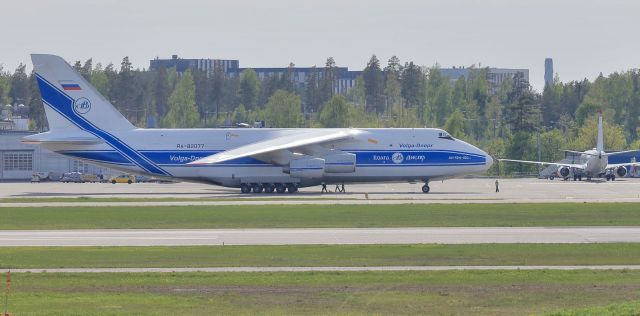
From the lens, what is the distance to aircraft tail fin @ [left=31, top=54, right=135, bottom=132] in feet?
235

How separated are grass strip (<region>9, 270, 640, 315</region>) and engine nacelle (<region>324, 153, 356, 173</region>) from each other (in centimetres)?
4176

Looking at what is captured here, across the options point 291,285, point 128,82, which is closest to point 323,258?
point 291,285

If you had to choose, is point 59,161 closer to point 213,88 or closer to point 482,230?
point 482,230

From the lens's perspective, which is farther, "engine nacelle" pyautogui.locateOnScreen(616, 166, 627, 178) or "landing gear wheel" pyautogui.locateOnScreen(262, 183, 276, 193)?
"engine nacelle" pyautogui.locateOnScreen(616, 166, 627, 178)

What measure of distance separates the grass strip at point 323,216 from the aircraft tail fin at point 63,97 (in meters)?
17.3

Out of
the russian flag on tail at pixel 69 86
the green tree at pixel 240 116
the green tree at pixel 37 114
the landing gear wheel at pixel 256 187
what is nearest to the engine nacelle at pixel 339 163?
the landing gear wheel at pixel 256 187

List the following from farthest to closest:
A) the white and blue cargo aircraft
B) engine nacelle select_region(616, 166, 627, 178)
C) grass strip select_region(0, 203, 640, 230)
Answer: engine nacelle select_region(616, 166, 627, 178) → the white and blue cargo aircraft → grass strip select_region(0, 203, 640, 230)

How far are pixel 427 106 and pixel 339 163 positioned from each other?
337ft

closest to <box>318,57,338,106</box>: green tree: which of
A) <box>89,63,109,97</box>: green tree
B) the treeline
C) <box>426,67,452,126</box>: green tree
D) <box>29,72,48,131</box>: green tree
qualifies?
the treeline

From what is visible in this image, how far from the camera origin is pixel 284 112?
465ft

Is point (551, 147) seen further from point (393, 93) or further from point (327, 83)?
point (327, 83)

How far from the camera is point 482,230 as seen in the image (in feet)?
136

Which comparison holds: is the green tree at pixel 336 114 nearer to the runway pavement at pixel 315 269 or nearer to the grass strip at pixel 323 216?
the grass strip at pixel 323 216

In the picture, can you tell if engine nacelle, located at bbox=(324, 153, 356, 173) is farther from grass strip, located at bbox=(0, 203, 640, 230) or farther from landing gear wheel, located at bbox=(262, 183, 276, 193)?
grass strip, located at bbox=(0, 203, 640, 230)
